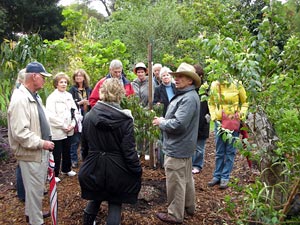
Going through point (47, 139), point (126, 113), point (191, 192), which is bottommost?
point (191, 192)

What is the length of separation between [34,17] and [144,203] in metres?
22.3

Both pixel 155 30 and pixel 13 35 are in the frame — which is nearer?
pixel 155 30

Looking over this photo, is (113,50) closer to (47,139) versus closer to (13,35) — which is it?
(47,139)

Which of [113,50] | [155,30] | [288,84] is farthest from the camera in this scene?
[155,30]

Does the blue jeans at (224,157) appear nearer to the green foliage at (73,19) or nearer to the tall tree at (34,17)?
the green foliage at (73,19)

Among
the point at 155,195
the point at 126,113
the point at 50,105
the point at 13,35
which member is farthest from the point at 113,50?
the point at 13,35

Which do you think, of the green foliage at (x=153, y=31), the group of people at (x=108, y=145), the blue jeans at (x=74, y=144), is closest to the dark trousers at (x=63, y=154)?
the blue jeans at (x=74, y=144)

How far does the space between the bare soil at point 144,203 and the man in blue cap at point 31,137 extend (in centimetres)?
→ 61

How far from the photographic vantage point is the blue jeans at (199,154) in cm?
545

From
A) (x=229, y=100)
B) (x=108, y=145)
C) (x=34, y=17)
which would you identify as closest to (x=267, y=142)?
(x=229, y=100)

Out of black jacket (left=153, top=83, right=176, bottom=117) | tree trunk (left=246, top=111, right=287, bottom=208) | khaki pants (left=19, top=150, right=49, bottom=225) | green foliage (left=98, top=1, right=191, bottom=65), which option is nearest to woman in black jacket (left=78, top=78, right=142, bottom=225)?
khaki pants (left=19, top=150, right=49, bottom=225)

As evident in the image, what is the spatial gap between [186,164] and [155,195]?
89 centimetres

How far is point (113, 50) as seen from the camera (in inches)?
373

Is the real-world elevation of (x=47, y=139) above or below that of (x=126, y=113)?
below
